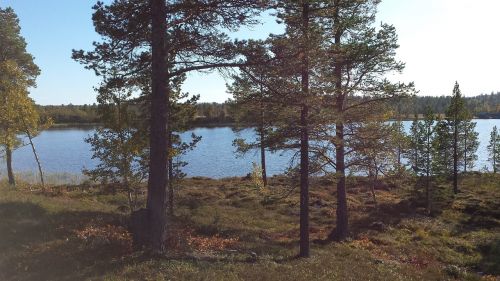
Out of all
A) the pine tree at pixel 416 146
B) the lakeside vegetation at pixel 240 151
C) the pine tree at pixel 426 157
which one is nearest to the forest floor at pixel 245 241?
the lakeside vegetation at pixel 240 151

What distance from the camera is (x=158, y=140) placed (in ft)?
42.1

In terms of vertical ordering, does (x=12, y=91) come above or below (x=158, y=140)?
above

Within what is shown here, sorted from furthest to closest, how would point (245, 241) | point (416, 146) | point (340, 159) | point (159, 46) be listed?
point (416, 146), point (340, 159), point (245, 241), point (159, 46)

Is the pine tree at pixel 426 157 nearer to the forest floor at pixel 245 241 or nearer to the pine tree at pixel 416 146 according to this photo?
the pine tree at pixel 416 146

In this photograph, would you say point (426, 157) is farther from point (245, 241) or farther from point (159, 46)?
point (159, 46)

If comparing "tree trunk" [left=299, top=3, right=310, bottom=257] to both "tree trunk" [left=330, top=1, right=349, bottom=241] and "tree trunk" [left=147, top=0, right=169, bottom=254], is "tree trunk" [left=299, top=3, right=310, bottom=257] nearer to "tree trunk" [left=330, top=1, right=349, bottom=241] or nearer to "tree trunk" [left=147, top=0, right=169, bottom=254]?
"tree trunk" [left=330, top=1, right=349, bottom=241]

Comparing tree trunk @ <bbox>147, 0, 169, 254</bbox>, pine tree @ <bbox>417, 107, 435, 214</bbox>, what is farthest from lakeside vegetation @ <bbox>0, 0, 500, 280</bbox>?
pine tree @ <bbox>417, 107, 435, 214</bbox>

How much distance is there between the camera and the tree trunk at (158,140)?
12641mm

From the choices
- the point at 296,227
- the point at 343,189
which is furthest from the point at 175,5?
the point at 296,227

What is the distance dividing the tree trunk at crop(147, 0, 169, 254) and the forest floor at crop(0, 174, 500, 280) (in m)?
1.02

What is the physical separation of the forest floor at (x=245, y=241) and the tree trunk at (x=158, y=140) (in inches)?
40.1

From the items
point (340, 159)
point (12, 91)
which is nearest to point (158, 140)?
point (340, 159)

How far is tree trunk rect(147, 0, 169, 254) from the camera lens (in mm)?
12641

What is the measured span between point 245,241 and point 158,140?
8332 millimetres
